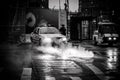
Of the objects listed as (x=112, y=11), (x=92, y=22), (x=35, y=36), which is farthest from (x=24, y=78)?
(x=112, y=11)

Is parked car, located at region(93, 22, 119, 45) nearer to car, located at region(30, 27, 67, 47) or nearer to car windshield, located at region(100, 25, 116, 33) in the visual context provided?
car windshield, located at region(100, 25, 116, 33)

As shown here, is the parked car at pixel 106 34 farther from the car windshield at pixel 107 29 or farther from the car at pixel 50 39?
the car at pixel 50 39

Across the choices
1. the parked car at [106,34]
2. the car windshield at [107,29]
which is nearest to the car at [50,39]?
the parked car at [106,34]

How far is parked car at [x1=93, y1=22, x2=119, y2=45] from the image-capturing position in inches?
1164

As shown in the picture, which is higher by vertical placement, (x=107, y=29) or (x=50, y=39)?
(x=107, y=29)

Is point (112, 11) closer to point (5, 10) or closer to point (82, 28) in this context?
point (82, 28)

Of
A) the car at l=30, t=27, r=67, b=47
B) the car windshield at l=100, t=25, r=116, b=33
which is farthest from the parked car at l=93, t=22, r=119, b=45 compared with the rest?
the car at l=30, t=27, r=67, b=47

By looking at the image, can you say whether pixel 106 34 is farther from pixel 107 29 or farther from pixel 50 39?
pixel 50 39

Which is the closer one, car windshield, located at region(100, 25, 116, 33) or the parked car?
the parked car

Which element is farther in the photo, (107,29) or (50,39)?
(107,29)

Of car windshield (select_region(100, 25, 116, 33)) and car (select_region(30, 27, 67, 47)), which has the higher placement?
car windshield (select_region(100, 25, 116, 33))

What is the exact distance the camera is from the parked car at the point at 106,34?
29.6m

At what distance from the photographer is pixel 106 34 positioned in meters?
29.8

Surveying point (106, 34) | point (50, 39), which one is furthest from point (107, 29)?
point (50, 39)
